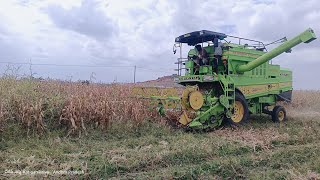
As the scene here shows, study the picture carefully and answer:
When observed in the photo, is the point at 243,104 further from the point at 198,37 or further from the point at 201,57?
the point at 198,37

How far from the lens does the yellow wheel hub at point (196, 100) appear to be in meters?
8.40

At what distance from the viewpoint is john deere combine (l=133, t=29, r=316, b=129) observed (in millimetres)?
8594

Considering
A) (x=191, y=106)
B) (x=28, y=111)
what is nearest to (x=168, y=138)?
(x=191, y=106)

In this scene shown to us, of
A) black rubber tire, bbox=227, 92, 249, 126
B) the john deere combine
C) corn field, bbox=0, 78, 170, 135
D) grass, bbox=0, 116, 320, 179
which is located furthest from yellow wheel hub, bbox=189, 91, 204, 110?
black rubber tire, bbox=227, 92, 249, 126

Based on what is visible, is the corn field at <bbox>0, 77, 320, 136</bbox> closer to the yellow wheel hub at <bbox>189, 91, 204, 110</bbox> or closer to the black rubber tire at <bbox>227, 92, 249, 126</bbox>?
the yellow wheel hub at <bbox>189, 91, 204, 110</bbox>

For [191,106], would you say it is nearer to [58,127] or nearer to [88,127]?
[88,127]

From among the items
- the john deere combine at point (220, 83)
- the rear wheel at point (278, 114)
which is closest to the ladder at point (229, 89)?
the john deere combine at point (220, 83)

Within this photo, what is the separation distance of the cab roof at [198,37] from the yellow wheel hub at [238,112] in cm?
200

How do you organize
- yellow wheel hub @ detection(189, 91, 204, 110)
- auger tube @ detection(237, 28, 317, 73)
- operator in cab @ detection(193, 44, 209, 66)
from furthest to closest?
operator in cab @ detection(193, 44, 209, 66)
auger tube @ detection(237, 28, 317, 73)
yellow wheel hub @ detection(189, 91, 204, 110)

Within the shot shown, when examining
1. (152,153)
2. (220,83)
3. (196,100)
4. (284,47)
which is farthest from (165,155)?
(284,47)

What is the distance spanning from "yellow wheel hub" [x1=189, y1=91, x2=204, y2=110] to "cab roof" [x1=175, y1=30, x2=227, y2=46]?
2.00 m

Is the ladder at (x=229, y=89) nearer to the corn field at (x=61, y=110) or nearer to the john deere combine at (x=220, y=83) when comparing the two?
the john deere combine at (x=220, y=83)

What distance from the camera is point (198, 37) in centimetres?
977

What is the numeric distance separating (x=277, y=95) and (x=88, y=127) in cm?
679
